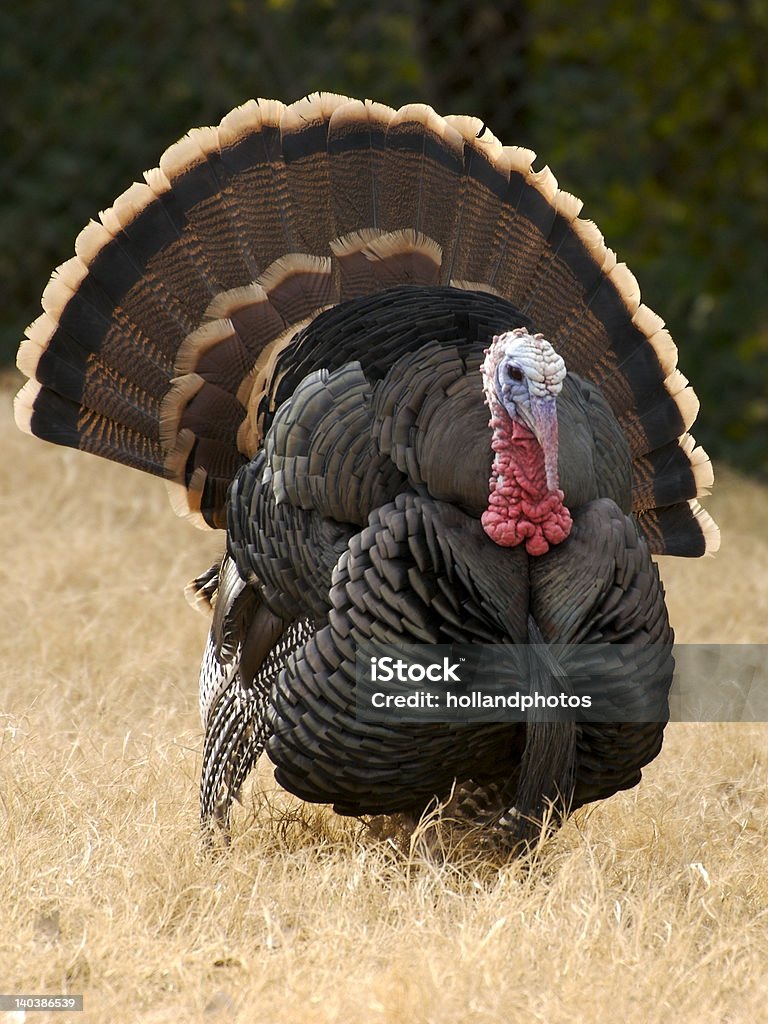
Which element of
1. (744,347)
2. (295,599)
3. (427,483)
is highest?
(744,347)

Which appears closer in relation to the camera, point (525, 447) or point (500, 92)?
point (525, 447)

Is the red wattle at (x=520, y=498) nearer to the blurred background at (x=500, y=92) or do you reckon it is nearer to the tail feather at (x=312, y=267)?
the tail feather at (x=312, y=267)

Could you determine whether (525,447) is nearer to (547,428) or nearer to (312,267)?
(547,428)

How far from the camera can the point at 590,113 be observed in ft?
24.5

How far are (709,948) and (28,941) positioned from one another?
1.34 meters

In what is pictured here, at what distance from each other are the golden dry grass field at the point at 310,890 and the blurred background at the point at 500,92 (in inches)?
143

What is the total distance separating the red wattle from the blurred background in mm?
4623

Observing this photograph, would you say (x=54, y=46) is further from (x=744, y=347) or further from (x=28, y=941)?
(x=28, y=941)

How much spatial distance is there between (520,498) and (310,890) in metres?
0.93

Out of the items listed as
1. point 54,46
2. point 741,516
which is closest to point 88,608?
point 741,516

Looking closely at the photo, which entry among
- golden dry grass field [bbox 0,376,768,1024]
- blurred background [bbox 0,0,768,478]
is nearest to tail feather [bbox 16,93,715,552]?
golden dry grass field [bbox 0,376,768,1024]

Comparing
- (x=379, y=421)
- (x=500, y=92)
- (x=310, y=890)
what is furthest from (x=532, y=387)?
(x=500, y=92)

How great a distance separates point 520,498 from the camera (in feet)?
9.98

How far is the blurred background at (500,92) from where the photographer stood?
755 cm
